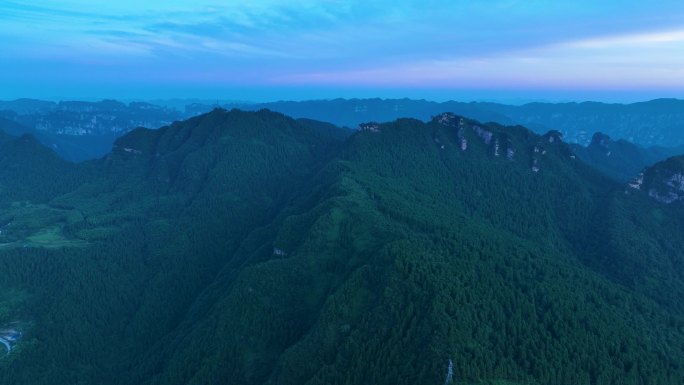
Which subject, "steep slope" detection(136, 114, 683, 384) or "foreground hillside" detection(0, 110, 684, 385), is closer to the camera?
"steep slope" detection(136, 114, 683, 384)

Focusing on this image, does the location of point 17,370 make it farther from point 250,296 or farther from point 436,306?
point 436,306

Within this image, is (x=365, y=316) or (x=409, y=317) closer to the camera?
(x=409, y=317)

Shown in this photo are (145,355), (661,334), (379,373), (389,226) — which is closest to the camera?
(379,373)

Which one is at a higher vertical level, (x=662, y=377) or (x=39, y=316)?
(x=662, y=377)

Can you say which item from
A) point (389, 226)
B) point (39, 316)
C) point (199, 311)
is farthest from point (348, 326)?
point (39, 316)

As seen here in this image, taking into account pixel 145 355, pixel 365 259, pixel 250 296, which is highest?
pixel 365 259

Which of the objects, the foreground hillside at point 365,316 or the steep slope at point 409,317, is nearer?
the steep slope at point 409,317

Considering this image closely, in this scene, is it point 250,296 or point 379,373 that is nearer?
point 379,373

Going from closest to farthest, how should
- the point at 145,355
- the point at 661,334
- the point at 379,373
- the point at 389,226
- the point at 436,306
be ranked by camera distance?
the point at 379,373, the point at 436,306, the point at 661,334, the point at 145,355, the point at 389,226

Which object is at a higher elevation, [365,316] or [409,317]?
[409,317]

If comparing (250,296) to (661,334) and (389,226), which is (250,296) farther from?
(661,334)
